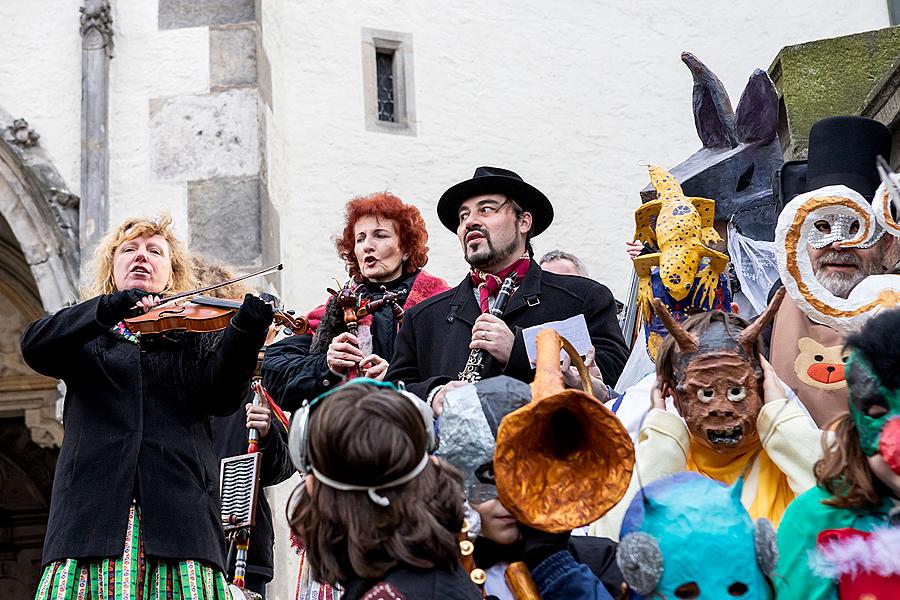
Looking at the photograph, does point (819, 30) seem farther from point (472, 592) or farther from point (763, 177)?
point (472, 592)

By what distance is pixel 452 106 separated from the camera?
1031 cm

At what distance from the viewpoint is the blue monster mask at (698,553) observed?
2.93 metres

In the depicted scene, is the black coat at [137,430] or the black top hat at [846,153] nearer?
the black coat at [137,430]

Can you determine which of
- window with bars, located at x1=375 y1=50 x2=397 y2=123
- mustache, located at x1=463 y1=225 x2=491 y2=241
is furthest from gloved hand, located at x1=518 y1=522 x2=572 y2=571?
window with bars, located at x1=375 y1=50 x2=397 y2=123

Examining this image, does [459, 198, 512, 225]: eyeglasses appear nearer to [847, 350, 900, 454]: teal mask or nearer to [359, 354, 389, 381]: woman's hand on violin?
[359, 354, 389, 381]: woman's hand on violin

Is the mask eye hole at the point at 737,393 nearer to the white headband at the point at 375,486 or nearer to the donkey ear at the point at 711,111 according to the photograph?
the white headband at the point at 375,486

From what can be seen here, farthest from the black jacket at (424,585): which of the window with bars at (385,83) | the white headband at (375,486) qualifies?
the window with bars at (385,83)

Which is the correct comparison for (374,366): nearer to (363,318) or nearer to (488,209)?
(363,318)

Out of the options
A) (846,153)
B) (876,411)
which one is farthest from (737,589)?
(846,153)

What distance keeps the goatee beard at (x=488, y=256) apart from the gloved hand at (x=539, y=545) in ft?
6.52

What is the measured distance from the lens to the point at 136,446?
461 centimetres

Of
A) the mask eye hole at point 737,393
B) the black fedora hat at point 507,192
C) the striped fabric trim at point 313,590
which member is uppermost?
the black fedora hat at point 507,192

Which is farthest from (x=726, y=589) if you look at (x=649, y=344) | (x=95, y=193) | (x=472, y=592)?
(x=95, y=193)

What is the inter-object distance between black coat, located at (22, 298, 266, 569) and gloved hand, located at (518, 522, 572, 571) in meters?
1.56
